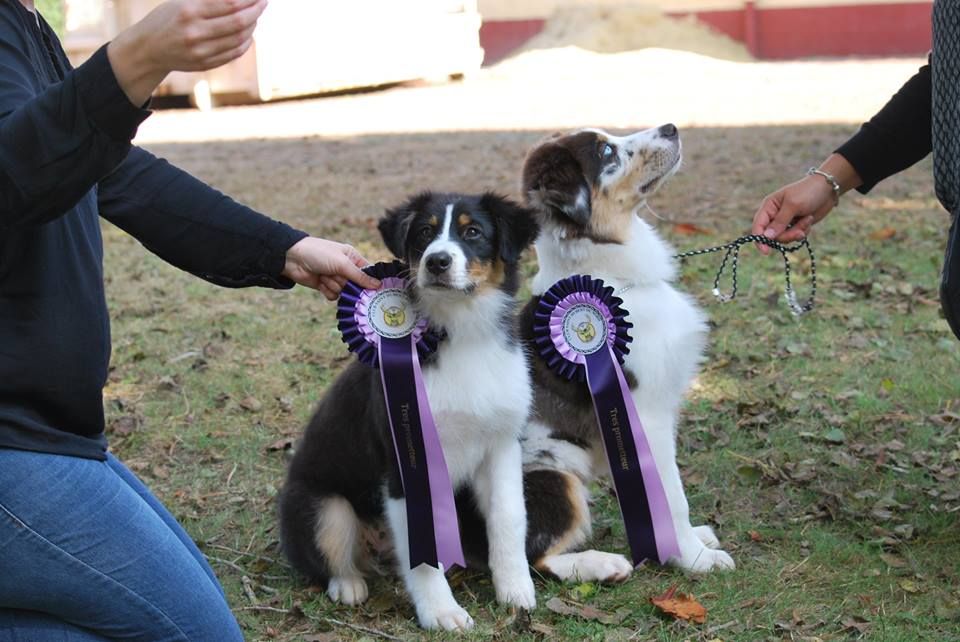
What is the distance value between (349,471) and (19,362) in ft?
4.30

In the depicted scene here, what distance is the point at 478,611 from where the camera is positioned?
353 cm

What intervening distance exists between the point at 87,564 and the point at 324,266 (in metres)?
1.19

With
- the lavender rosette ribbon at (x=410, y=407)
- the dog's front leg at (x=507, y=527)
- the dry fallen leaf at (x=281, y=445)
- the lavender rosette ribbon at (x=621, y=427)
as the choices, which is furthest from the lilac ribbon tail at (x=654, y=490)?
the dry fallen leaf at (x=281, y=445)

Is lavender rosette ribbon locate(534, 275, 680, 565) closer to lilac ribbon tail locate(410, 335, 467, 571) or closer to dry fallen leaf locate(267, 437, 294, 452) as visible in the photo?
lilac ribbon tail locate(410, 335, 467, 571)

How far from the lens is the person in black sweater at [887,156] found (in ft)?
11.5

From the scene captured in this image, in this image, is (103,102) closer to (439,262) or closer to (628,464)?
(439,262)

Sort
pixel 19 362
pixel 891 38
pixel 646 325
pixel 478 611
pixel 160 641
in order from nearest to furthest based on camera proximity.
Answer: pixel 19 362
pixel 160 641
pixel 478 611
pixel 646 325
pixel 891 38

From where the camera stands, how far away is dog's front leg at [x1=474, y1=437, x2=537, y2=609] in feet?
11.4

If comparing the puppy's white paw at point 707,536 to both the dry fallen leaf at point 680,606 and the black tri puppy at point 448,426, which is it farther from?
the black tri puppy at point 448,426

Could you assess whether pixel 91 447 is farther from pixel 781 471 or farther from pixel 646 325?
pixel 781 471

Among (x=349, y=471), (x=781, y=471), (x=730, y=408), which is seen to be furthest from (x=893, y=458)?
(x=349, y=471)

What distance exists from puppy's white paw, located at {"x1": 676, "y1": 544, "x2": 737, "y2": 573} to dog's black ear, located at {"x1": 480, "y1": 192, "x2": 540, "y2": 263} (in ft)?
3.90

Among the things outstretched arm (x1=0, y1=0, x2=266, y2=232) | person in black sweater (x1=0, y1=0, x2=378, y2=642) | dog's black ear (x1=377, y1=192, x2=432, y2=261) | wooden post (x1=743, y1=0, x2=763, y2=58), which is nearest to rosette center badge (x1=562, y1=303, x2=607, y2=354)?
dog's black ear (x1=377, y1=192, x2=432, y2=261)

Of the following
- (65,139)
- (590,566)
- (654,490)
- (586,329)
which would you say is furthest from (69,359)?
(654,490)
